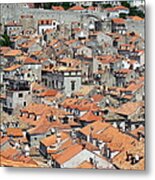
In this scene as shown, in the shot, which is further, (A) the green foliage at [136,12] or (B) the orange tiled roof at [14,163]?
(B) the orange tiled roof at [14,163]

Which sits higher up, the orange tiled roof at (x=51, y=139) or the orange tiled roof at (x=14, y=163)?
the orange tiled roof at (x=51, y=139)

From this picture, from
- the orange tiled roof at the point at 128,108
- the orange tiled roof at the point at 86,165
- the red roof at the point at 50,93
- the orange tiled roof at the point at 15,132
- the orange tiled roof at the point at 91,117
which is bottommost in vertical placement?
the orange tiled roof at the point at 86,165

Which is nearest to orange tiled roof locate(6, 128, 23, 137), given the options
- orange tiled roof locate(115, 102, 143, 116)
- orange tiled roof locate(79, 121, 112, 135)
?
orange tiled roof locate(79, 121, 112, 135)

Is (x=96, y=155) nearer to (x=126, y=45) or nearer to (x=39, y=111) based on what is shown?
(x=39, y=111)

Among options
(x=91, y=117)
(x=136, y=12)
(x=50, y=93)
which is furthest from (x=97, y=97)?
(x=136, y=12)

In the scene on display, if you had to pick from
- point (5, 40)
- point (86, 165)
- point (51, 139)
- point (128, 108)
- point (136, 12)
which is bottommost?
point (86, 165)

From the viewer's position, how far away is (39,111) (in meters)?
2.61

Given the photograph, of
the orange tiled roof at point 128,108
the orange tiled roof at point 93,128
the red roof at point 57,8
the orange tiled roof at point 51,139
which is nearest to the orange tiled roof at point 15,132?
the orange tiled roof at point 51,139

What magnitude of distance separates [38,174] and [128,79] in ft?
1.84

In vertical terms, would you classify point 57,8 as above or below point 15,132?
→ above

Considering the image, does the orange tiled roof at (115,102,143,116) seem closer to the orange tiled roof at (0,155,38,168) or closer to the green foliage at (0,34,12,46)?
the orange tiled roof at (0,155,38,168)

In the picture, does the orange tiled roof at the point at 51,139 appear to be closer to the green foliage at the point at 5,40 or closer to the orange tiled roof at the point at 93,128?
the orange tiled roof at the point at 93,128

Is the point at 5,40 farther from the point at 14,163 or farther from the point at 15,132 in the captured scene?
the point at 14,163

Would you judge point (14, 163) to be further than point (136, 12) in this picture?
Yes
